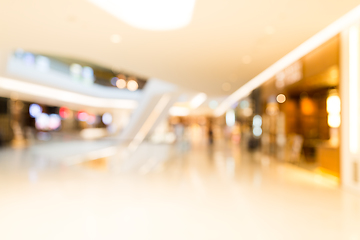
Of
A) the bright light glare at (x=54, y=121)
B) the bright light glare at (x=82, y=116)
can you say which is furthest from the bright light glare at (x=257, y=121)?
the bright light glare at (x=82, y=116)

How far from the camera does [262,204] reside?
166 inches

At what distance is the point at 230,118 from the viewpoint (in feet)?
79.0

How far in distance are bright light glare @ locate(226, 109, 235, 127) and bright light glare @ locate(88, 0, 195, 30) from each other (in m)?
19.1

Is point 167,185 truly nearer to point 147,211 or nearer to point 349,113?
point 147,211

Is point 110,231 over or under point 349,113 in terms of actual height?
under

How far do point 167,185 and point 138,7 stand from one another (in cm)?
361

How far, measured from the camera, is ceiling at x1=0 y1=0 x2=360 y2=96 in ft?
12.3

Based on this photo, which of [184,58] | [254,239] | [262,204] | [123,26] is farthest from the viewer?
[184,58]

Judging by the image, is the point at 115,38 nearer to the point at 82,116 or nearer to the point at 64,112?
the point at 64,112

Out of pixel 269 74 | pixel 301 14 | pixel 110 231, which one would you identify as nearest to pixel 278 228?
pixel 110 231

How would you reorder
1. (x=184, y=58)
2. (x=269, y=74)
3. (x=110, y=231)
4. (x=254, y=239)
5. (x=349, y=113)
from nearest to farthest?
(x=254, y=239) < (x=110, y=231) < (x=349, y=113) < (x=184, y=58) < (x=269, y=74)

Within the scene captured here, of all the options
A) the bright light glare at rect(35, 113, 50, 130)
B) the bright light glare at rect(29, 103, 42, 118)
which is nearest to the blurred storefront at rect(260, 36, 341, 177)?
the bright light glare at rect(29, 103, 42, 118)

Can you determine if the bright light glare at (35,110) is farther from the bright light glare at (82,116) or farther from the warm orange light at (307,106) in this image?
the warm orange light at (307,106)

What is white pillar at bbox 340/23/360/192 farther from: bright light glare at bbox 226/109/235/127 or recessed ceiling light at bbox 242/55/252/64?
bright light glare at bbox 226/109/235/127
